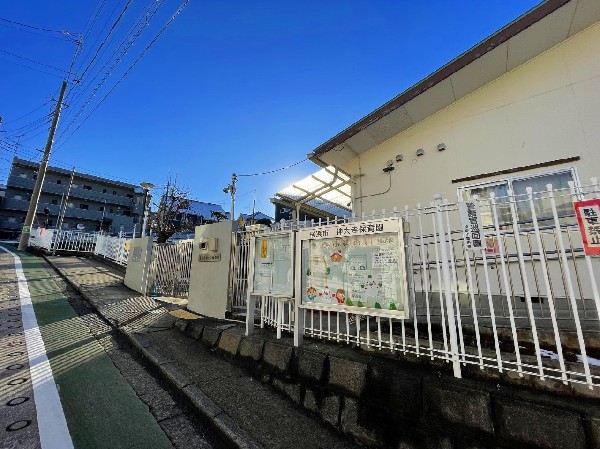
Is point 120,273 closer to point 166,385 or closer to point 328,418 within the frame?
point 166,385

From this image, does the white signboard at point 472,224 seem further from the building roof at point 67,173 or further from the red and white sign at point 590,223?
the building roof at point 67,173

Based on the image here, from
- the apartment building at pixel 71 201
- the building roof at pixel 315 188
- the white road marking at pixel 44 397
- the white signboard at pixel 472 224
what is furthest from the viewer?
the apartment building at pixel 71 201

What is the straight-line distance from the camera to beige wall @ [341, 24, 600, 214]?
5613 millimetres

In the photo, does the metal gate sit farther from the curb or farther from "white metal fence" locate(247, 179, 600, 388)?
"white metal fence" locate(247, 179, 600, 388)

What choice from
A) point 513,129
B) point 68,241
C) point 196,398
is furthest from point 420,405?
point 68,241

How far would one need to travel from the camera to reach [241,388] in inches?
148

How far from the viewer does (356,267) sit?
3764 mm

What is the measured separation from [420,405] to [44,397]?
4526 mm

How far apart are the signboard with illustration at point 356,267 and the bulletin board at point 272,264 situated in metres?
0.38

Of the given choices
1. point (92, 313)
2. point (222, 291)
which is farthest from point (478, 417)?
point (92, 313)

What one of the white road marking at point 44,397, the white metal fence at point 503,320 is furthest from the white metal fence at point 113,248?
the white metal fence at point 503,320

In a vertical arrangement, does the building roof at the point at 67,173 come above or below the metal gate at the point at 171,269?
above

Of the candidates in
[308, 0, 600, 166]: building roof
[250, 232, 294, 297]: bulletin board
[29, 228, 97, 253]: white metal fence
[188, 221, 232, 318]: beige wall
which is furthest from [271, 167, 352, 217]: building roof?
[29, 228, 97, 253]: white metal fence

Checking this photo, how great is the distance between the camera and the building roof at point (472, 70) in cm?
553
